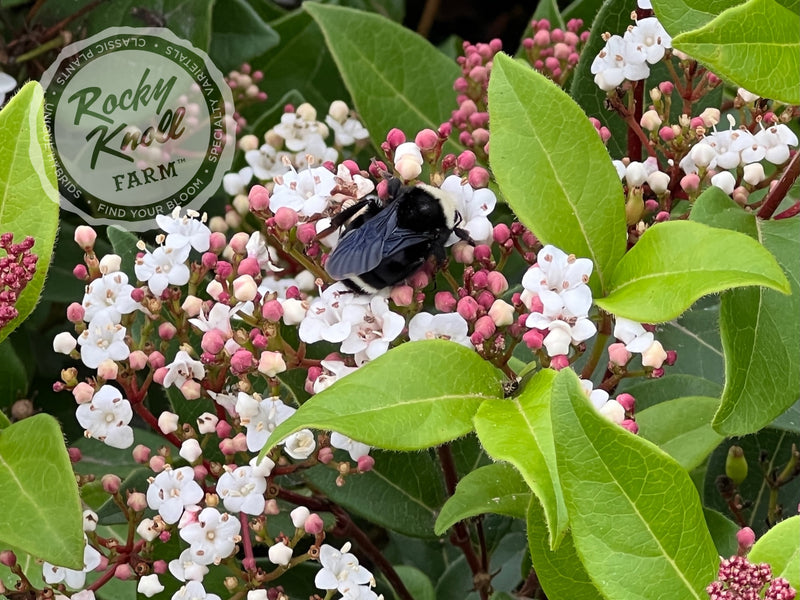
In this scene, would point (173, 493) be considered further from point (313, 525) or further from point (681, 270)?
point (681, 270)

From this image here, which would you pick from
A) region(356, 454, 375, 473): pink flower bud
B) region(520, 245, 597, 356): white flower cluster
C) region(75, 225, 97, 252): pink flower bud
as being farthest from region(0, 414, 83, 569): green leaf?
region(520, 245, 597, 356): white flower cluster

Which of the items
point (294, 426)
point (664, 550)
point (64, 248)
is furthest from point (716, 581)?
point (64, 248)

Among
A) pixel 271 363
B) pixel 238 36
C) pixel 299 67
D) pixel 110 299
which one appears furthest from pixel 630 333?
pixel 299 67

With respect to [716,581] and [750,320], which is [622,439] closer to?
[716,581]

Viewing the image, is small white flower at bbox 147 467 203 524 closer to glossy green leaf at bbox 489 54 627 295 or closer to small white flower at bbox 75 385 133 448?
small white flower at bbox 75 385 133 448

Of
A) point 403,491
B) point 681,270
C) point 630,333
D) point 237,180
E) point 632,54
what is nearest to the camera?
point 681,270

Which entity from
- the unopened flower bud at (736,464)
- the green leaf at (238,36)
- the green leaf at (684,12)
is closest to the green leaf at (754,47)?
the green leaf at (684,12)
